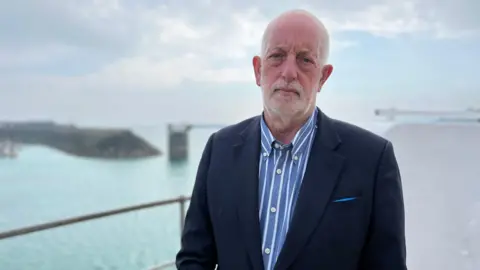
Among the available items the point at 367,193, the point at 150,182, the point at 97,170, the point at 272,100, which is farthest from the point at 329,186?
the point at 97,170

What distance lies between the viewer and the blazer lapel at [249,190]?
0.87m

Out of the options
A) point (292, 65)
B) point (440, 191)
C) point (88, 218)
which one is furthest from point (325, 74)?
point (440, 191)

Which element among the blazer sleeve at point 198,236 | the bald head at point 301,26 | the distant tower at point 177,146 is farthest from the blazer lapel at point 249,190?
the distant tower at point 177,146

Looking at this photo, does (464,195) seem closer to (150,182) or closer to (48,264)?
(48,264)

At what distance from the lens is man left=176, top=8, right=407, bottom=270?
845mm

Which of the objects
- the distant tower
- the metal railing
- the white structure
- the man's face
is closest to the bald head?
the man's face

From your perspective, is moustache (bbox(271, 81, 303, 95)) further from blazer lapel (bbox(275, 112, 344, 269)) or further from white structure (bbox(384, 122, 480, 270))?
white structure (bbox(384, 122, 480, 270))

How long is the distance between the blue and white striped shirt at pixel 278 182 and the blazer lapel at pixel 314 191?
2cm

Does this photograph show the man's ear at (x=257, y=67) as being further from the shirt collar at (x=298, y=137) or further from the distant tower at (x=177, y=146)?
the distant tower at (x=177, y=146)

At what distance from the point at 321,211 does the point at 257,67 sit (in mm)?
350

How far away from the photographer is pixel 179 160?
32.1 meters

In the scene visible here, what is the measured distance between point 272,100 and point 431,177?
166 centimetres

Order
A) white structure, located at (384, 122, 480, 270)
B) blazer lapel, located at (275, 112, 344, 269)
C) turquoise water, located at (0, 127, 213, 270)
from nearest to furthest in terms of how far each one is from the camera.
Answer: blazer lapel, located at (275, 112, 344, 269) → white structure, located at (384, 122, 480, 270) → turquoise water, located at (0, 127, 213, 270)

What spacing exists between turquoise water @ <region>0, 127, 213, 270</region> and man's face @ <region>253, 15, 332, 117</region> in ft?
6.02
